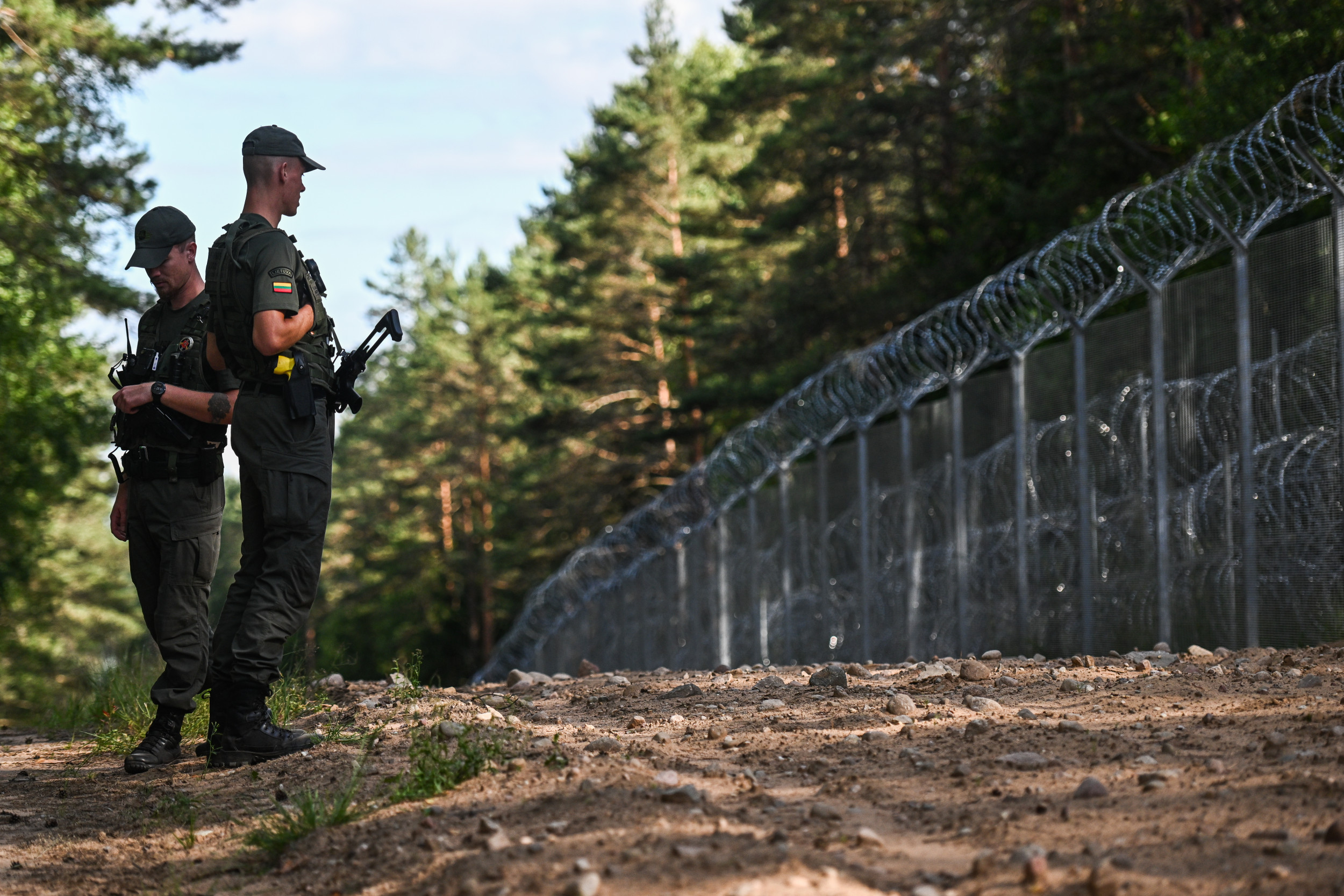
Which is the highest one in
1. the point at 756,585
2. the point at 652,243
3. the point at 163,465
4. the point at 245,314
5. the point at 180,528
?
the point at 652,243

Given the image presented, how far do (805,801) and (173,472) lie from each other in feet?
9.22

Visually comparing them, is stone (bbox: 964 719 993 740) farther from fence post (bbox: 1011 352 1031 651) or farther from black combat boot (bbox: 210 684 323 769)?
fence post (bbox: 1011 352 1031 651)

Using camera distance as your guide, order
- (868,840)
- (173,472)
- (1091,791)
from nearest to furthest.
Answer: (868,840)
(1091,791)
(173,472)

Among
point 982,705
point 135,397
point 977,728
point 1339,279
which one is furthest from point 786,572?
point 977,728

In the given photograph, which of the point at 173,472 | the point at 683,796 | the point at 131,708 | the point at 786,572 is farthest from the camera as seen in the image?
the point at 786,572

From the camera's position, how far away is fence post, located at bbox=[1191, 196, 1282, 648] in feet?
22.5

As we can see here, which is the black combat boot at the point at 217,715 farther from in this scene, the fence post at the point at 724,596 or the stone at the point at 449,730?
the fence post at the point at 724,596

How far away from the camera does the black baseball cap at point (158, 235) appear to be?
515 centimetres

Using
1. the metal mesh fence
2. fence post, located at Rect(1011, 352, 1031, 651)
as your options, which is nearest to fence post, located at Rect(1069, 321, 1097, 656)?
the metal mesh fence

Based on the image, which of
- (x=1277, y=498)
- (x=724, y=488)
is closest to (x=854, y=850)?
(x=1277, y=498)

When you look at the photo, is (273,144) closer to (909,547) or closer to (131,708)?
(131,708)

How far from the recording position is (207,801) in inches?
169

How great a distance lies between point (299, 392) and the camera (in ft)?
15.2

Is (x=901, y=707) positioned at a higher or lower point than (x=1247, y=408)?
lower
